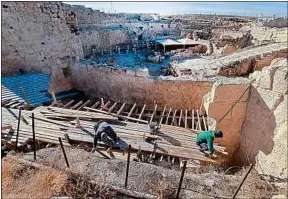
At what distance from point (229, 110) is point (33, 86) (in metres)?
8.23

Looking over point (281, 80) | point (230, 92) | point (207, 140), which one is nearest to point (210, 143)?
point (207, 140)

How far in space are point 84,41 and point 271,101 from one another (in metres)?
17.5

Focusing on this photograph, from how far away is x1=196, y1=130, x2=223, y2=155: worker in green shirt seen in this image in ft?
22.2

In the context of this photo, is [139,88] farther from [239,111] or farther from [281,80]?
[281,80]

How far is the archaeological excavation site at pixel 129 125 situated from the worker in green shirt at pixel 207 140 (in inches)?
1.0

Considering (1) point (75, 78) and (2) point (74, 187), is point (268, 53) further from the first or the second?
(2) point (74, 187)

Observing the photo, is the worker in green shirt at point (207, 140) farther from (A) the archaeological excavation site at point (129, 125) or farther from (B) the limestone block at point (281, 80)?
(B) the limestone block at point (281, 80)

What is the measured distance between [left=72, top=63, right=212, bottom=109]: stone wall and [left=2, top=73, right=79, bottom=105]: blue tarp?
1.34 metres

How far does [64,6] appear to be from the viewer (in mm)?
15672

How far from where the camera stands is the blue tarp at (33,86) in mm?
10859

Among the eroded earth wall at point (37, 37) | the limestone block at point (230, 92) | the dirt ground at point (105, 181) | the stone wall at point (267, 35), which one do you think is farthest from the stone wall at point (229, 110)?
the stone wall at point (267, 35)

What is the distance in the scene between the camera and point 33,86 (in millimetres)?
11703

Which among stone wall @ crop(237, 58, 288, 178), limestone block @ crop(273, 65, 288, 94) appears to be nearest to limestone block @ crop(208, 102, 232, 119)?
stone wall @ crop(237, 58, 288, 178)

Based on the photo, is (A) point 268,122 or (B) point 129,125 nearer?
(A) point 268,122
